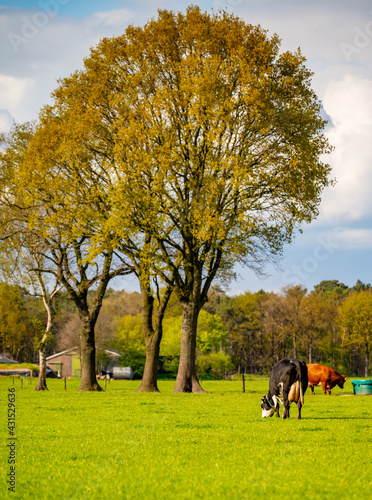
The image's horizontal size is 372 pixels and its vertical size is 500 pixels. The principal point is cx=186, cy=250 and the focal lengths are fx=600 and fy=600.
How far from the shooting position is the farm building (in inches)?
4092

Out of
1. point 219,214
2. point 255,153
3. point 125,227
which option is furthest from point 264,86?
point 125,227

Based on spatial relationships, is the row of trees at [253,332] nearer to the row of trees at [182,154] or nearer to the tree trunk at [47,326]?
the tree trunk at [47,326]

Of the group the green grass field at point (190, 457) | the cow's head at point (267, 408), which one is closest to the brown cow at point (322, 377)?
the green grass field at point (190, 457)

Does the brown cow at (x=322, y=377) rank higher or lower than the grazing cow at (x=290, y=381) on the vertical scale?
lower

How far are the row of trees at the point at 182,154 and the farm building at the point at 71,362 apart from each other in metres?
67.5

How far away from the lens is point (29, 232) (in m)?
39.4

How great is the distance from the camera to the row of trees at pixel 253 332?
91.2 m

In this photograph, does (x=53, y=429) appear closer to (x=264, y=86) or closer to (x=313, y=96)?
(x=264, y=86)

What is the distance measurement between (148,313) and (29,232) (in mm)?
9524

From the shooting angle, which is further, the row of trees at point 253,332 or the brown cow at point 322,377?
the row of trees at point 253,332

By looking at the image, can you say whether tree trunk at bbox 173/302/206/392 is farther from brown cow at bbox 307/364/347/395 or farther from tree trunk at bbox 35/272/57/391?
tree trunk at bbox 35/272/57/391

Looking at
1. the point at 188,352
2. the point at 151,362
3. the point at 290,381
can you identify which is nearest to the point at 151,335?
the point at 151,362

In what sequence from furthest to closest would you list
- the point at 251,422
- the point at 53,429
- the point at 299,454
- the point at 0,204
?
1. the point at 0,204
2. the point at 251,422
3. the point at 53,429
4. the point at 299,454

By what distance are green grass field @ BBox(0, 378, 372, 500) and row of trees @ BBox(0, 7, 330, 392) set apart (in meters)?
14.5
